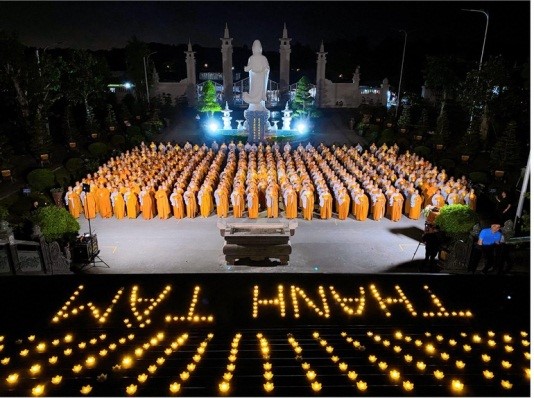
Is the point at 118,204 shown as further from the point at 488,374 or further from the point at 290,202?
the point at 488,374

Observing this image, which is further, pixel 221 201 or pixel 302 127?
pixel 302 127

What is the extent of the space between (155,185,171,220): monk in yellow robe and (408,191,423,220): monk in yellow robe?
7816 millimetres

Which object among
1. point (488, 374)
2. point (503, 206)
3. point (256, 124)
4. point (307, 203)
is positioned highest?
point (256, 124)

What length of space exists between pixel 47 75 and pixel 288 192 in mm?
18107

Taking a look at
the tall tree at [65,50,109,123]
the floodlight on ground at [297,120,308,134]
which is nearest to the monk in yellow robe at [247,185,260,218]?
the floodlight on ground at [297,120,308,134]

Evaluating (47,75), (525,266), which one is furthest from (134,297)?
(47,75)

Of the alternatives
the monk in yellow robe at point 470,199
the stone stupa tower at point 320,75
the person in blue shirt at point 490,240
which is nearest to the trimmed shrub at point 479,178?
the monk in yellow robe at point 470,199

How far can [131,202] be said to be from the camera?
43.9 ft

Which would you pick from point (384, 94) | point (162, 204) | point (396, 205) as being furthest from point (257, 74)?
point (384, 94)

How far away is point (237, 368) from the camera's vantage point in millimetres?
6312

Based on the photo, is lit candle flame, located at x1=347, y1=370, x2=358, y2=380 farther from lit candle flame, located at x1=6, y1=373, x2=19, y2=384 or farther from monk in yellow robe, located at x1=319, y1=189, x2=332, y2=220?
monk in yellow robe, located at x1=319, y1=189, x2=332, y2=220

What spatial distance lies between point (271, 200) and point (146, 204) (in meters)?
3.97

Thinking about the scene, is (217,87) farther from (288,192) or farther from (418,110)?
(288,192)

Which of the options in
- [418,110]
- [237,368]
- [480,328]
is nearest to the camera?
[237,368]
